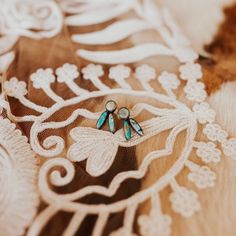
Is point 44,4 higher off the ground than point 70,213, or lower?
higher

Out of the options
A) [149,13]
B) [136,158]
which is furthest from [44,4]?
[136,158]

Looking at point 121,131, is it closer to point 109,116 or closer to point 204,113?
point 109,116

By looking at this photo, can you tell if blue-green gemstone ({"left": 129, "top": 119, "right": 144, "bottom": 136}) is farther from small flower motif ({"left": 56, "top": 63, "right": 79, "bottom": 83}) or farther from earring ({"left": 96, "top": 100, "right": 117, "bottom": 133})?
small flower motif ({"left": 56, "top": 63, "right": 79, "bottom": 83})

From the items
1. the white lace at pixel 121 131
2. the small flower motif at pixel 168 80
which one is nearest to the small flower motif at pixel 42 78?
the white lace at pixel 121 131

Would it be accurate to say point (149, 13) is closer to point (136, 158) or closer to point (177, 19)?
point (177, 19)

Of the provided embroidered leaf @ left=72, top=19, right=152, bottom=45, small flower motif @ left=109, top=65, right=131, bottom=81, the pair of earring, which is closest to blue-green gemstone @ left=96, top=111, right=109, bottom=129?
the pair of earring

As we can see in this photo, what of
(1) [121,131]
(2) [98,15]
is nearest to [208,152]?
(1) [121,131]

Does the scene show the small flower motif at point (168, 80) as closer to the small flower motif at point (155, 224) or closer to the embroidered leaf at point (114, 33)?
the embroidered leaf at point (114, 33)

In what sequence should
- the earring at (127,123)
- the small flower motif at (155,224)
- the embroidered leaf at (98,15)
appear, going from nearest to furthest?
the small flower motif at (155,224)
the earring at (127,123)
the embroidered leaf at (98,15)
